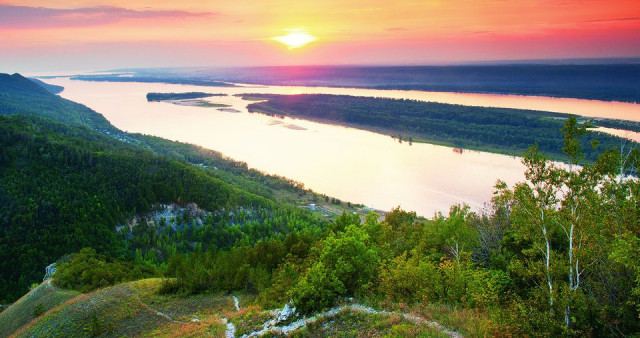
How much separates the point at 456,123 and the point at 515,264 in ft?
435

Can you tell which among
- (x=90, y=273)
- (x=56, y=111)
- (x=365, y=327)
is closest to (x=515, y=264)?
(x=365, y=327)

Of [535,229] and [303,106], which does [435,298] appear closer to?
[535,229]

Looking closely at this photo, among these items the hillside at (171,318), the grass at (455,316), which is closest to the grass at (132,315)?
the hillside at (171,318)

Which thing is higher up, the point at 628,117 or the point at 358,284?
the point at 628,117

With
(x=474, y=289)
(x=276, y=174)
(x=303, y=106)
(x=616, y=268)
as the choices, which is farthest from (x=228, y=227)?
(x=303, y=106)

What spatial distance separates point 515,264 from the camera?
65.2 feet

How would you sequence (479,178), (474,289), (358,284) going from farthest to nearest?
(479,178) < (358,284) < (474,289)

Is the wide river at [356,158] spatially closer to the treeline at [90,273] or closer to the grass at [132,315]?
the treeline at [90,273]

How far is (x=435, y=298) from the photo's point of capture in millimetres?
22891

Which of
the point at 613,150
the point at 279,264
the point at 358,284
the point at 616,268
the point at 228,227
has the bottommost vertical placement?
the point at 228,227

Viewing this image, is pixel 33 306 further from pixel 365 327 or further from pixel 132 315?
pixel 365 327

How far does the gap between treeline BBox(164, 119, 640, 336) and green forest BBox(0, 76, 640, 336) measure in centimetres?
9

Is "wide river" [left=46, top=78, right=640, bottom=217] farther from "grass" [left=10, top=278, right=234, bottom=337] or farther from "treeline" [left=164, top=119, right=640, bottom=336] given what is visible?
"grass" [left=10, top=278, right=234, bottom=337]

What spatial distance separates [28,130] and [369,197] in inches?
2386
